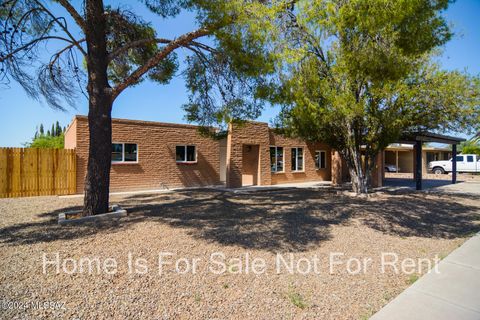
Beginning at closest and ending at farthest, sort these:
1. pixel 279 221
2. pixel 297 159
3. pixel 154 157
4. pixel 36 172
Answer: pixel 279 221
pixel 36 172
pixel 154 157
pixel 297 159

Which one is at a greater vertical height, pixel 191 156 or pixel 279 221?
pixel 191 156

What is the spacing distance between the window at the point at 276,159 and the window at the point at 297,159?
1203mm

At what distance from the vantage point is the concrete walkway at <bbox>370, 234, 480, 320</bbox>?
9.82ft

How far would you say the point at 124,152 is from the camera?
13.4m

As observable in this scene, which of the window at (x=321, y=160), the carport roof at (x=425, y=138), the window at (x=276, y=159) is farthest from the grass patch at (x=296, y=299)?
the window at (x=321, y=160)

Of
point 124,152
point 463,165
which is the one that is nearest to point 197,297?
point 124,152

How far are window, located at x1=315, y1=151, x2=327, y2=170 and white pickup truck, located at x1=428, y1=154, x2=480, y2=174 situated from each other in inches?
608

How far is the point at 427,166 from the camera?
30.9m

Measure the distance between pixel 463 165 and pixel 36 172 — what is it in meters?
34.7

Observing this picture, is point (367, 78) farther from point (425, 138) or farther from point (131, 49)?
point (425, 138)

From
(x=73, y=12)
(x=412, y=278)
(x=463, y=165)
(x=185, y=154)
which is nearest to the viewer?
(x=412, y=278)

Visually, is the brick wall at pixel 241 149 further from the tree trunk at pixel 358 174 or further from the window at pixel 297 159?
the tree trunk at pixel 358 174

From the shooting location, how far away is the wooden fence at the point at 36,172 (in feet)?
38.0

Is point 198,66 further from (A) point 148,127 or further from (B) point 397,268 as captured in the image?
(B) point 397,268
